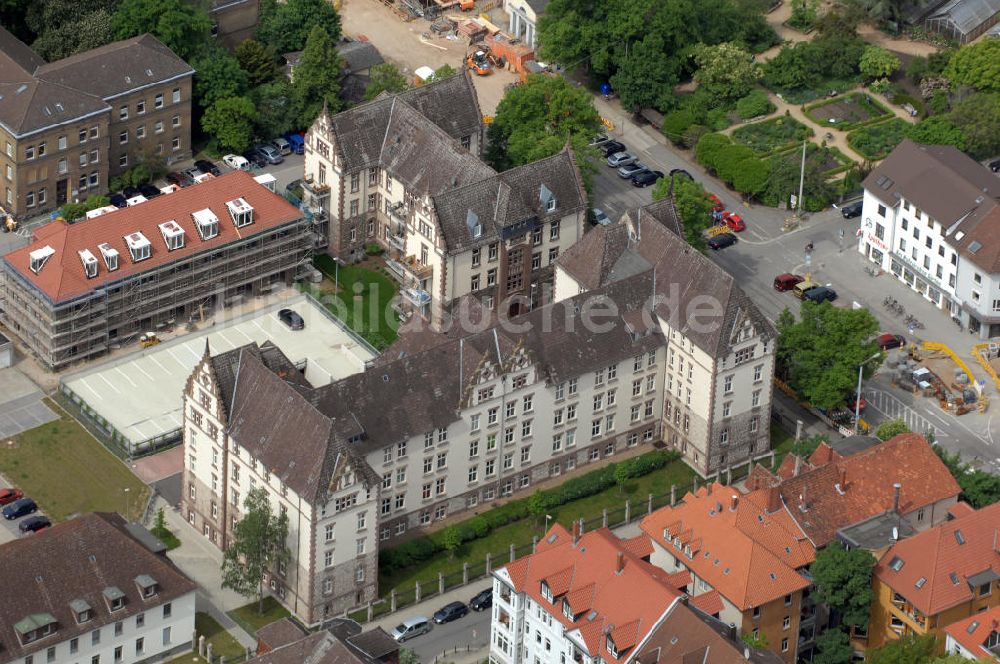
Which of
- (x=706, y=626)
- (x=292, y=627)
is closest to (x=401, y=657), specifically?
(x=292, y=627)

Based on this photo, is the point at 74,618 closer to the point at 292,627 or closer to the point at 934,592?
the point at 292,627

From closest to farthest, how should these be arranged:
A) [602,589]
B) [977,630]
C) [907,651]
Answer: [907,651]
[602,589]
[977,630]

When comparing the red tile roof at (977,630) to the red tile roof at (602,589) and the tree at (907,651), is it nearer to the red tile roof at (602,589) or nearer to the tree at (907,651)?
the tree at (907,651)

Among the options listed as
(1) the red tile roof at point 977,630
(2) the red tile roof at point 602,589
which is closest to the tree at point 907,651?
(1) the red tile roof at point 977,630

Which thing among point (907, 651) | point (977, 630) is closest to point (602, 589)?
point (907, 651)

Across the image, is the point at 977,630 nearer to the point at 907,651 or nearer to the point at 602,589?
the point at 907,651

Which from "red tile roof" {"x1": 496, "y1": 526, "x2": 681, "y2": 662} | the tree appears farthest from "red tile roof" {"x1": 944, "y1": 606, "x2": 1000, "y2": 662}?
"red tile roof" {"x1": 496, "y1": 526, "x2": 681, "y2": 662}
